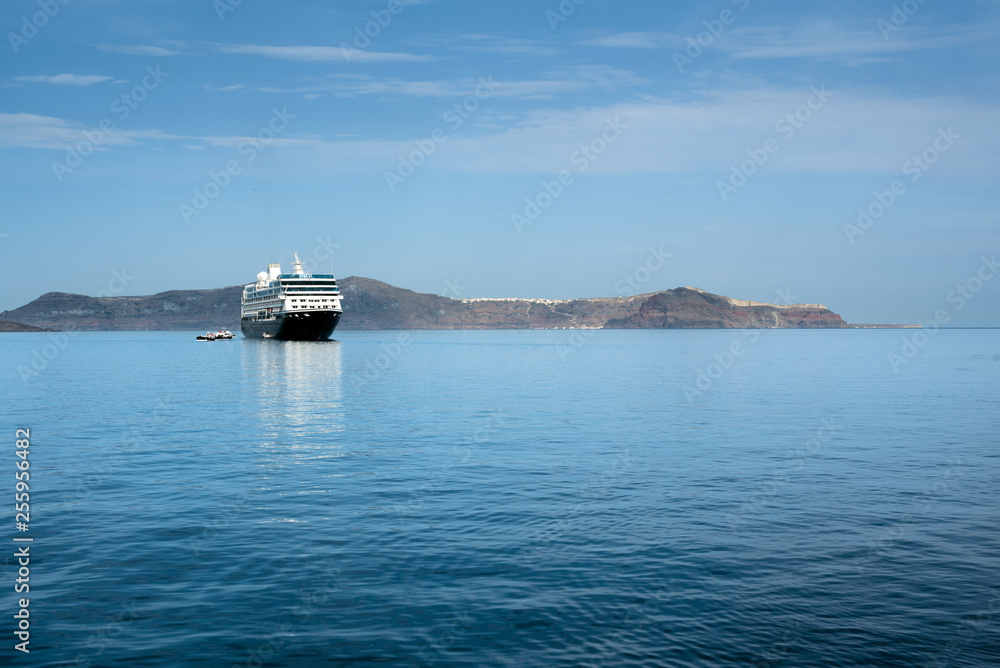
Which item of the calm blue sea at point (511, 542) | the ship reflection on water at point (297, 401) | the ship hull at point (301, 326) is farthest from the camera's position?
the ship hull at point (301, 326)

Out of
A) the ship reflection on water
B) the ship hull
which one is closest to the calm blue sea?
the ship reflection on water

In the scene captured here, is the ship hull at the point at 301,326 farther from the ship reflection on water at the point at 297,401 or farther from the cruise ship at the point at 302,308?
the ship reflection on water at the point at 297,401

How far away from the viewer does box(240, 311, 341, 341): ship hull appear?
13125 cm

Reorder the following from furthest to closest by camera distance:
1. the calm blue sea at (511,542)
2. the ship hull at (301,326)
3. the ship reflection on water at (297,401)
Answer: the ship hull at (301,326) → the ship reflection on water at (297,401) → the calm blue sea at (511,542)

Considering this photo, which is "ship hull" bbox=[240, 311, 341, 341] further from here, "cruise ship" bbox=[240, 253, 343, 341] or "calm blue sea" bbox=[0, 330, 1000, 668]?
"calm blue sea" bbox=[0, 330, 1000, 668]

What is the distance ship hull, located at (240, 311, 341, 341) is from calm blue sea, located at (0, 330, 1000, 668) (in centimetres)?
9705

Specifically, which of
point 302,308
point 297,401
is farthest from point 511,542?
point 302,308

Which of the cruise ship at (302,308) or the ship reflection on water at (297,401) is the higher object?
the cruise ship at (302,308)

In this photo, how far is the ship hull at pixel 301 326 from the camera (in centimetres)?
13125

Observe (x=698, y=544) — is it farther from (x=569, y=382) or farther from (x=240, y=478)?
(x=569, y=382)

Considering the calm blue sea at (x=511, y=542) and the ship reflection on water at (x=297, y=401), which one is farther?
the ship reflection on water at (x=297, y=401)

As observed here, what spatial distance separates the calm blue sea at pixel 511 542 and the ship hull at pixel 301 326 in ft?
318

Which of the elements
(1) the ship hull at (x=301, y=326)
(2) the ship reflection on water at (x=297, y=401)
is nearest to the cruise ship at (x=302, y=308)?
(1) the ship hull at (x=301, y=326)

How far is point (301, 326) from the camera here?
134 metres
